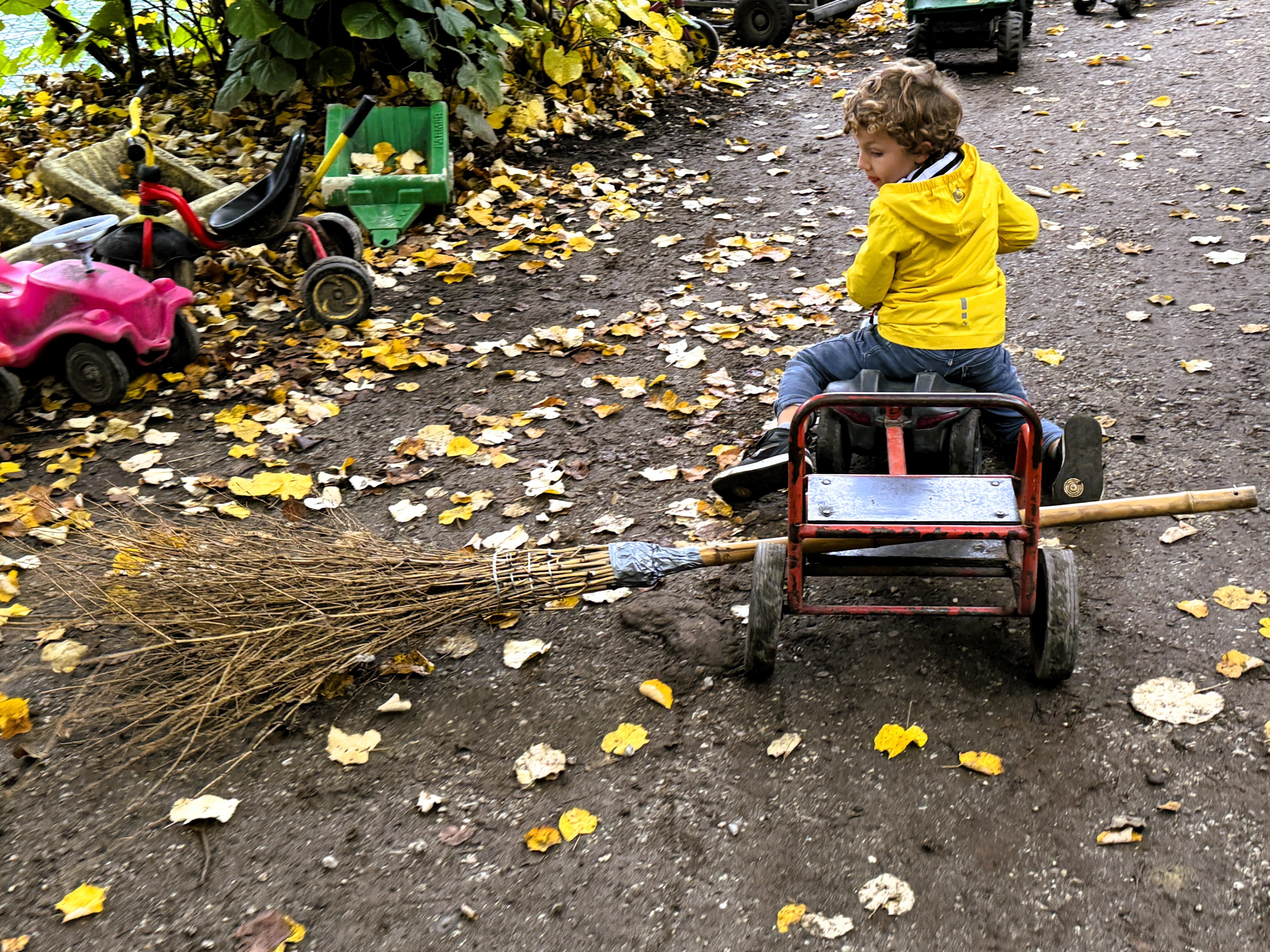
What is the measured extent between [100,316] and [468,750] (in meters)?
2.82

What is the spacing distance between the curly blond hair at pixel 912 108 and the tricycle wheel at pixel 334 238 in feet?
10.6

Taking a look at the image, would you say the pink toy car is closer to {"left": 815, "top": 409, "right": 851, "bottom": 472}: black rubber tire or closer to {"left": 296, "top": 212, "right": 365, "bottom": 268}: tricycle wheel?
{"left": 296, "top": 212, "right": 365, "bottom": 268}: tricycle wheel

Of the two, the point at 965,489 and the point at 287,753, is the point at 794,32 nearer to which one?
the point at 965,489

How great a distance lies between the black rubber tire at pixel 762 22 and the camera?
30.5 ft

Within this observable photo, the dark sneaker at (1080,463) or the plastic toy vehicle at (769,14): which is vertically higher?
the plastic toy vehicle at (769,14)

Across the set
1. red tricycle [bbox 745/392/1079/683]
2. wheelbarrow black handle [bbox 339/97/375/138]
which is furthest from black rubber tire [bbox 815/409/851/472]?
wheelbarrow black handle [bbox 339/97/375/138]

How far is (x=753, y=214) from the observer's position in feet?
19.6

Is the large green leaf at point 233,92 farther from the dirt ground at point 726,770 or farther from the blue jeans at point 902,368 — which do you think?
the blue jeans at point 902,368

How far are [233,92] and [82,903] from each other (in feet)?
17.7

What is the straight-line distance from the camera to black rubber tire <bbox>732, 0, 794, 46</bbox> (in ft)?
30.5

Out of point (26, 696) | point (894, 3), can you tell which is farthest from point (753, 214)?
point (894, 3)

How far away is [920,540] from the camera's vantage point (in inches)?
93.0

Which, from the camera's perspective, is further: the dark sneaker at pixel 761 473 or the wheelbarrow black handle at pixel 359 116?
the wheelbarrow black handle at pixel 359 116

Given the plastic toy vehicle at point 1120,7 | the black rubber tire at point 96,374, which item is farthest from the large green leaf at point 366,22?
the plastic toy vehicle at point 1120,7
